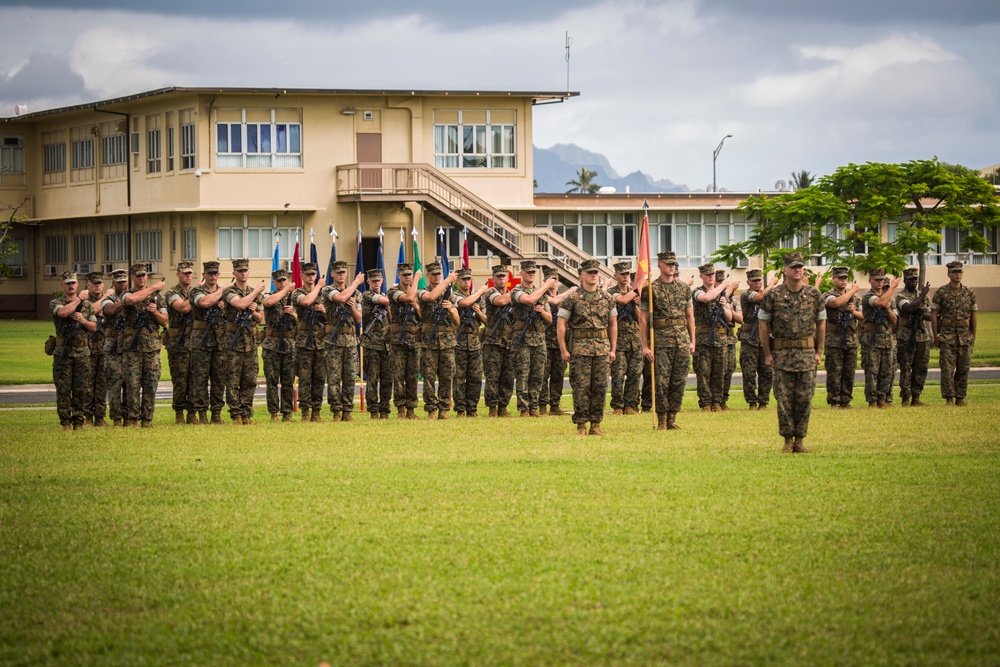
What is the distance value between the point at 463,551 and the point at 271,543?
1485mm

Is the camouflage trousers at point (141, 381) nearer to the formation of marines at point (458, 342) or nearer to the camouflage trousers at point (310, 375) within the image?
the formation of marines at point (458, 342)

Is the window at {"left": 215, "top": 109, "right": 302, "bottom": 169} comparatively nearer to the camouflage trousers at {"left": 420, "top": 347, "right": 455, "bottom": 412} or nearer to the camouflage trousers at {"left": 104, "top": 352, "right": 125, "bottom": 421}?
the camouflage trousers at {"left": 420, "top": 347, "right": 455, "bottom": 412}

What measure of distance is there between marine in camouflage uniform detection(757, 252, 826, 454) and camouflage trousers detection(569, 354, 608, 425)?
100 inches

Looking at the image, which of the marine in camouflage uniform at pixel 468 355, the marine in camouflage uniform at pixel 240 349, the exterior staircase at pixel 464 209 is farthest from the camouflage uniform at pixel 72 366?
the exterior staircase at pixel 464 209

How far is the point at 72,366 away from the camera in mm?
18812

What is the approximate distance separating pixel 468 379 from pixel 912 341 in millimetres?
7379

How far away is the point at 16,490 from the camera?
1267 cm

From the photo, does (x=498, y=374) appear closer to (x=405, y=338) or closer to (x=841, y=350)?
(x=405, y=338)

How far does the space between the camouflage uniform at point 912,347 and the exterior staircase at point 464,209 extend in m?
26.9

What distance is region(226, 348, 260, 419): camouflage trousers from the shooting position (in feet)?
Answer: 63.9

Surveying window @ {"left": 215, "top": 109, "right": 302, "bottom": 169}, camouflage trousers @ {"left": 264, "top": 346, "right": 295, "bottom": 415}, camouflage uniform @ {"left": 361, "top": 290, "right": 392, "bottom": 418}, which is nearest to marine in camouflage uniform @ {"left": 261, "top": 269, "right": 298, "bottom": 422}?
camouflage trousers @ {"left": 264, "top": 346, "right": 295, "bottom": 415}

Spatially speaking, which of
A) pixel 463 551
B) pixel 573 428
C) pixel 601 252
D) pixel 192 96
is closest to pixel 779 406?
pixel 573 428

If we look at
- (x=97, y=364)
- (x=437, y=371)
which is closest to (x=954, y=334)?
(x=437, y=371)

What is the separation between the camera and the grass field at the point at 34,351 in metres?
32.6
